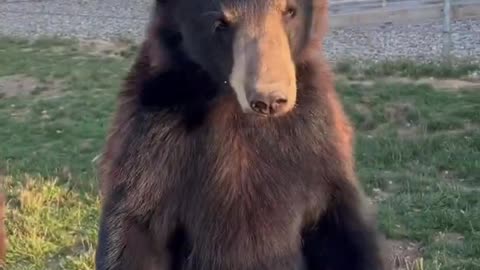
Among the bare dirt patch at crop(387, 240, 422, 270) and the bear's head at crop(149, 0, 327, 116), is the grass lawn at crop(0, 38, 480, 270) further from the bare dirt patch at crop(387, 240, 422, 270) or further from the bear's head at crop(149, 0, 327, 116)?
the bear's head at crop(149, 0, 327, 116)

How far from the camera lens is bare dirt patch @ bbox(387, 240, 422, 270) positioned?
15.4 ft

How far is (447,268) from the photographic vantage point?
15.4ft

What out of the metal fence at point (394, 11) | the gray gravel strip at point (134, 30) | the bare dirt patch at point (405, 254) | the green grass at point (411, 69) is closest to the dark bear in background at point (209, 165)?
the bare dirt patch at point (405, 254)

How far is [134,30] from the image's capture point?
1619 cm

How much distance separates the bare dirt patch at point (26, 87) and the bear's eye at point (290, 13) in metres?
7.59

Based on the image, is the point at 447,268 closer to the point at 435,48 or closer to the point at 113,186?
the point at 113,186

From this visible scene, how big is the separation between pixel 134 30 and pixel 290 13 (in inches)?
524

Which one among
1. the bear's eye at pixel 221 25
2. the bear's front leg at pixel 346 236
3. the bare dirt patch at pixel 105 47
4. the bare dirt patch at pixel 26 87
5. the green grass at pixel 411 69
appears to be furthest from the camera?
the bare dirt patch at pixel 105 47

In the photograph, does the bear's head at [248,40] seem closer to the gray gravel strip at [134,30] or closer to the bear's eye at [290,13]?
the bear's eye at [290,13]

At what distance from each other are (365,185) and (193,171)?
2944 millimetres

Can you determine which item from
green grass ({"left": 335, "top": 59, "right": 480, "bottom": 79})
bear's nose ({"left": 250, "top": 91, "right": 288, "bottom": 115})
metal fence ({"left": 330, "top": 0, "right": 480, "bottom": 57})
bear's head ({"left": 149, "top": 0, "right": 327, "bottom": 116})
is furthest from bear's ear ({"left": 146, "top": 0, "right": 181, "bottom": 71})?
metal fence ({"left": 330, "top": 0, "right": 480, "bottom": 57})

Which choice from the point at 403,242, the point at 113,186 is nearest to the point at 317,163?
the point at 113,186

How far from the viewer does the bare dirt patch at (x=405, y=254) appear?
15.4 ft

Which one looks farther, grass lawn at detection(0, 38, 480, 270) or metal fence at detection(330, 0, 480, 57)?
metal fence at detection(330, 0, 480, 57)
